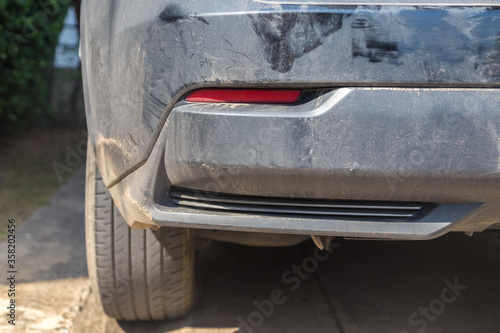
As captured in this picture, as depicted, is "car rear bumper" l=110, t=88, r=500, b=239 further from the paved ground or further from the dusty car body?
the paved ground

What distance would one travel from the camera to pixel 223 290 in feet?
7.44

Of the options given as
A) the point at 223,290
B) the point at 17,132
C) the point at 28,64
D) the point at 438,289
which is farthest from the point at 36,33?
the point at 438,289

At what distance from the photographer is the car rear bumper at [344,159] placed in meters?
1.23

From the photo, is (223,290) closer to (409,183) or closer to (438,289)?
(438,289)

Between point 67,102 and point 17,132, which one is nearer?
point 17,132

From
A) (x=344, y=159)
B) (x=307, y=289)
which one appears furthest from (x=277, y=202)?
(x=307, y=289)

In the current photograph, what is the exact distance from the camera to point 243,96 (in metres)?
1.29

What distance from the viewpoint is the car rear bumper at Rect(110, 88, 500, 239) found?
1.23m

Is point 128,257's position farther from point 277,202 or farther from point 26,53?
point 26,53

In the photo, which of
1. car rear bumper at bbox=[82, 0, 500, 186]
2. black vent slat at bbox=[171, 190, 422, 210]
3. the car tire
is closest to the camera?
car rear bumper at bbox=[82, 0, 500, 186]

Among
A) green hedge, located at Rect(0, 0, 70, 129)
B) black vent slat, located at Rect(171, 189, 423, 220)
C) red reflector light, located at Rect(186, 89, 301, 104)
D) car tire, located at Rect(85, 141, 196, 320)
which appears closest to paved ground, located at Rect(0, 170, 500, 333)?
car tire, located at Rect(85, 141, 196, 320)

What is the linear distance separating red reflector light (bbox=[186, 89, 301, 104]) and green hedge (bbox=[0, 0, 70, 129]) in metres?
3.13

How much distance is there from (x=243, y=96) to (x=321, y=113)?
0.60ft

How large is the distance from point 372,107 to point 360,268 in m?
1.38
